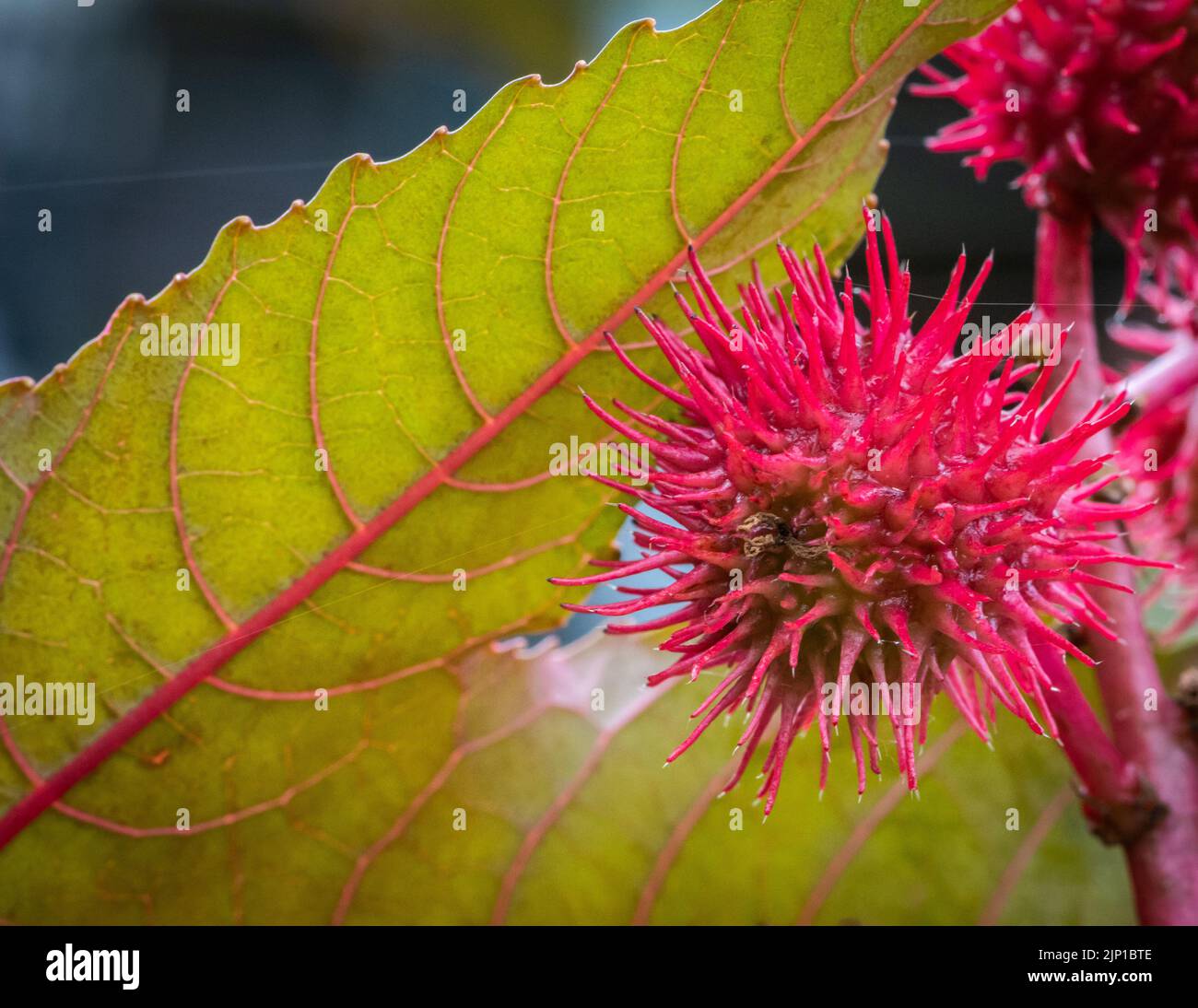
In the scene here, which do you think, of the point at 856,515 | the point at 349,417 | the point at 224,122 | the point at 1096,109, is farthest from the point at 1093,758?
the point at 224,122

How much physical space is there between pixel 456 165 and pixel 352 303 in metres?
0.14

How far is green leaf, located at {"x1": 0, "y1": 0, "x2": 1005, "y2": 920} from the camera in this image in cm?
86

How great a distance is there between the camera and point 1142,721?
1.04 meters

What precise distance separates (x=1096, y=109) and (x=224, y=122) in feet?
3.16

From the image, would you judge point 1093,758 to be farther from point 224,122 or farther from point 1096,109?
point 224,122

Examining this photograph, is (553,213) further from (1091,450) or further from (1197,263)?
(1197,263)

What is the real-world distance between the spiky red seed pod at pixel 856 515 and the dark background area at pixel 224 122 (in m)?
0.34

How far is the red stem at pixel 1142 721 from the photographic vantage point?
100cm

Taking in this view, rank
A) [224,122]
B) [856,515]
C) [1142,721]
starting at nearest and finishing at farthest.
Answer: [856,515]
[1142,721]
[224,122]

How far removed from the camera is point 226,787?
1.01 meters

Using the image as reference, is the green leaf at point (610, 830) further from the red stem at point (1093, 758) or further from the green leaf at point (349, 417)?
the red stem at point (1093, 758)

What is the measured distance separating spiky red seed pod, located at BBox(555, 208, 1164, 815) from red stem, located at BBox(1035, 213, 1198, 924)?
247 millimetres

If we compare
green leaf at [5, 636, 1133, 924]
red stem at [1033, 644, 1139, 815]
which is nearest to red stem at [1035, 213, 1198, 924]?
red stem at [1033, 644, 1139, 815]
